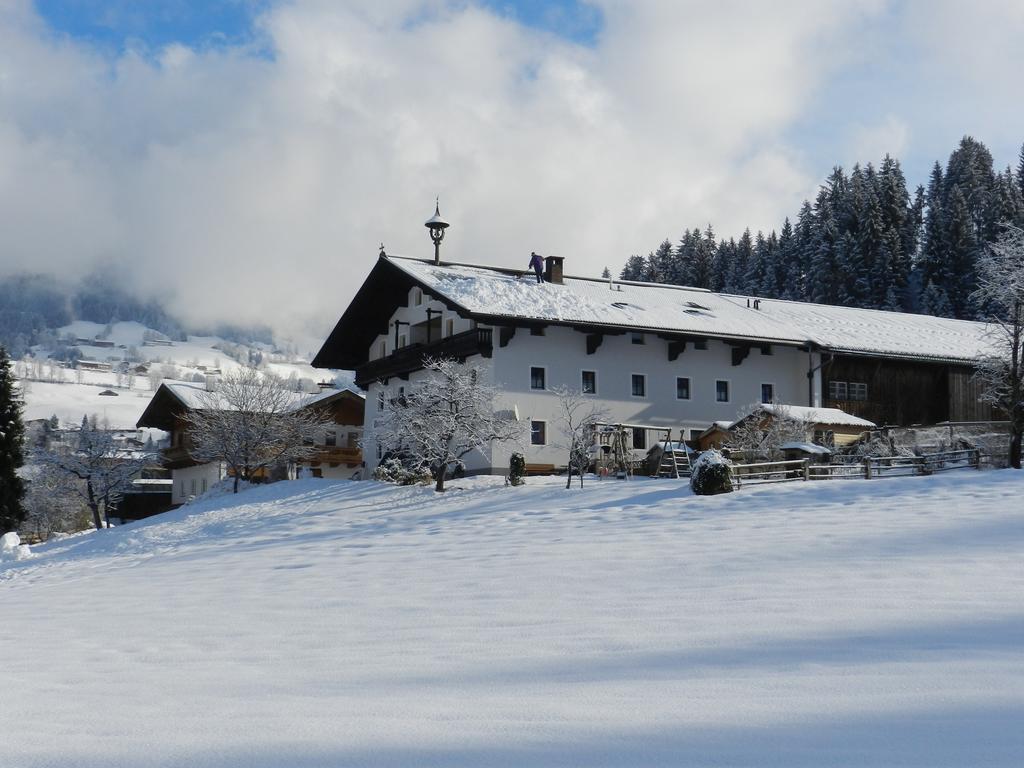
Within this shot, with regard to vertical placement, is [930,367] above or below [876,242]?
below

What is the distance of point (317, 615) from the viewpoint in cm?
1579

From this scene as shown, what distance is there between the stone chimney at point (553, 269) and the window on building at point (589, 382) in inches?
220

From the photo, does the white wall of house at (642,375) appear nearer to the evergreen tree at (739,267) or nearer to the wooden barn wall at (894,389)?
the wooden barn wall at (894,389)

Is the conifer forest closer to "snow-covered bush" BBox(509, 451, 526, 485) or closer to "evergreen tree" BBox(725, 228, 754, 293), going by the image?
"evergreen tree" BBox(725, 228, 754, 293)

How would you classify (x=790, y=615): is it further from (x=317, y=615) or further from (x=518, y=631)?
(x=317, y=615)

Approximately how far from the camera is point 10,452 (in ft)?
146

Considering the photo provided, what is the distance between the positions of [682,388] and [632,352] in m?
2.60

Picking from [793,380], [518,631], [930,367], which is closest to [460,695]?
[518,631]

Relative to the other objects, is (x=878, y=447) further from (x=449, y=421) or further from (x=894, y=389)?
(x=449, y=421)

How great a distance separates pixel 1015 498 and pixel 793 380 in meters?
22.3

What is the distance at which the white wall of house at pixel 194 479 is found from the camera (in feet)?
186

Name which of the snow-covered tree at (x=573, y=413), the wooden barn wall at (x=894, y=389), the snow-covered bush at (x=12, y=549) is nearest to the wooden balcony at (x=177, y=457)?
the snow-covered bush at (x=12, y=549)

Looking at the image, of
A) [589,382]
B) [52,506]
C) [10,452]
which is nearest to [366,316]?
[589,382]

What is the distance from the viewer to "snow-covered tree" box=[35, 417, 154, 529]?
54906 mm
